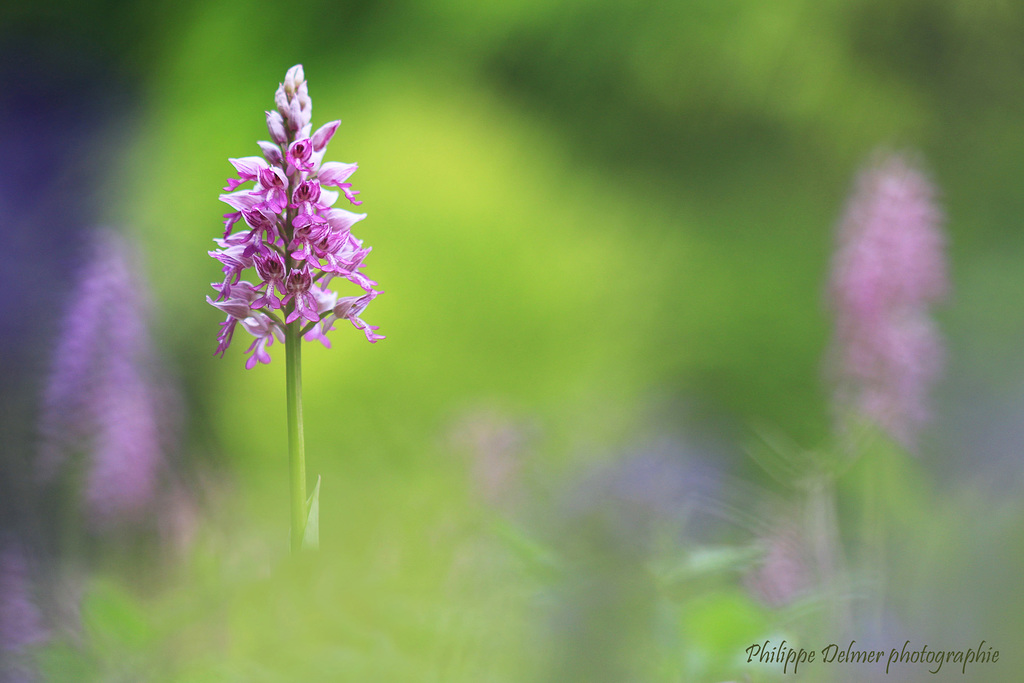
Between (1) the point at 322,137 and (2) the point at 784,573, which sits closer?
(1) the point at 322,137

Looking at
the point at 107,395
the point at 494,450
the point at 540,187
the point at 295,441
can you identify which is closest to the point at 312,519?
the point at 295,441

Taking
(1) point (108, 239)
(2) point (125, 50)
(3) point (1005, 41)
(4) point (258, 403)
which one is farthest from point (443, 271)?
(3) point (1005, 41)

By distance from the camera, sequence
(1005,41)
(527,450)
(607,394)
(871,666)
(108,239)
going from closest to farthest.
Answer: (871,666) < (527,450) < (108,239) < (607,394) < (1005,41)

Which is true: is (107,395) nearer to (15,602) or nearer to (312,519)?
(15,602)

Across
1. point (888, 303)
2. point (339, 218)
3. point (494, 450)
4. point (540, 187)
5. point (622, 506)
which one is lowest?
point (622, 506)

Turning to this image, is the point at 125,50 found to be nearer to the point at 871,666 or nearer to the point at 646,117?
the point at 646,117

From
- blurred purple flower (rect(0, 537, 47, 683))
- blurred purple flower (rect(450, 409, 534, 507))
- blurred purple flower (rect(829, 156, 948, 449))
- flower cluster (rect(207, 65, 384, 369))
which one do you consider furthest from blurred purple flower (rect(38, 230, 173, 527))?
blurred purple flower (rect(829, 156, 948, 449))
